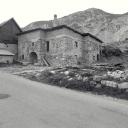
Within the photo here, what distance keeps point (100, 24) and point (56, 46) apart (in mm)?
36834

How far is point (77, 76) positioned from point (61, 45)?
15603 mm

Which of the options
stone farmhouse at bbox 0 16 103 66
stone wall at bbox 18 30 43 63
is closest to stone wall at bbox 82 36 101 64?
stone farmhouse at bbox 0 16 103 66

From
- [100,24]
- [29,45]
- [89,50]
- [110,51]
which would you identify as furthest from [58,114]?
[100,24]

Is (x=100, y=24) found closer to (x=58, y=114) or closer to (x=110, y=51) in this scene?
(x=110, y=51)

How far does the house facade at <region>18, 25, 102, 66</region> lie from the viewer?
27.3m

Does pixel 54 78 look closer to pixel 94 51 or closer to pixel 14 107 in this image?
pixel 14 107

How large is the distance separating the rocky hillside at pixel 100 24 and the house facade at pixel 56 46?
21.7m

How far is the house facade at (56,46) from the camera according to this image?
2728cm

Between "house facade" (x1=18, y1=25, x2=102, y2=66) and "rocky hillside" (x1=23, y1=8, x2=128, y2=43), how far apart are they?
71.2 feet

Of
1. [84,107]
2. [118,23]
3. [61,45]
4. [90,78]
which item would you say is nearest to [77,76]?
[90,78]

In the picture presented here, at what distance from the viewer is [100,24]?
196ft

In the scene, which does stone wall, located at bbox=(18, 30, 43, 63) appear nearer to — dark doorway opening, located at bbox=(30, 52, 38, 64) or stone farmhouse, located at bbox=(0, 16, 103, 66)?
stone farmhouse, located at bbox=(0, 16, 103, 66)

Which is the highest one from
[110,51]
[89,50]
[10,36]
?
[10,36]

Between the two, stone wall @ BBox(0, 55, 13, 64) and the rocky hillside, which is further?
the rocky hillside
